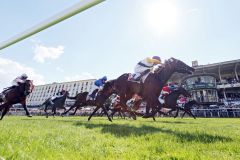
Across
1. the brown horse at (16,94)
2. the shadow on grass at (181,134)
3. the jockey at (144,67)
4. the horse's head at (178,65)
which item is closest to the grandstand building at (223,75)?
the jockey at (144,67)

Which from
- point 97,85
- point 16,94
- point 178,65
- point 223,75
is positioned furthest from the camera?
point 223,75

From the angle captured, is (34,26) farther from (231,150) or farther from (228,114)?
(228,114)

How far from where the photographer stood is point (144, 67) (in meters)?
9.45

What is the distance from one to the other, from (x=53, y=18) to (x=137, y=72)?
802cm

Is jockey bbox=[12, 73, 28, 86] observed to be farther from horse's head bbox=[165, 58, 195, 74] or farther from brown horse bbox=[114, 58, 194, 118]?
horse's head bbox=[165, 58, 195, 74]

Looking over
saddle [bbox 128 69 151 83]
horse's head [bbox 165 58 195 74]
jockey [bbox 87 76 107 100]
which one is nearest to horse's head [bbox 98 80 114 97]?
saddle [bbox 128 69 151 83]

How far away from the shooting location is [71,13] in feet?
5.14

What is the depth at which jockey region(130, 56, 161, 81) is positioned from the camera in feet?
30.7

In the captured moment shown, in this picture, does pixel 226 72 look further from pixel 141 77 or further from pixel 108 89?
pixel 108 89

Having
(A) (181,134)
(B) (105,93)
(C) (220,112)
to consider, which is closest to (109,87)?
(B) (105,93)

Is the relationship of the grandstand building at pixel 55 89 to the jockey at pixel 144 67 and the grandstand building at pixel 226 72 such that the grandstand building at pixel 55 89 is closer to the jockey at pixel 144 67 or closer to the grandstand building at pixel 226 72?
the grandstand building at pixel 226 72

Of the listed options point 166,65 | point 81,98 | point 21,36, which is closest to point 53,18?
point 21,36

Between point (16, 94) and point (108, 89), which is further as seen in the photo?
point (16, 94)

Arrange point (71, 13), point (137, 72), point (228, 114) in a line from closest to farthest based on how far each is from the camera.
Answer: point (71, 13)
point (137, 72)
point (228, 114)
